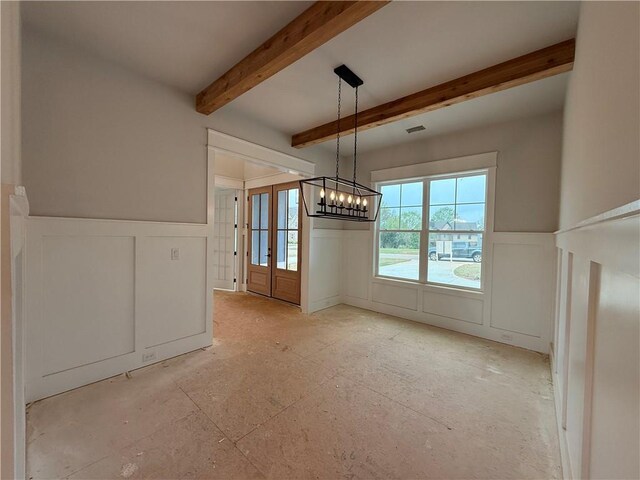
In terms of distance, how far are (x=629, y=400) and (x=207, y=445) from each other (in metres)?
2.03

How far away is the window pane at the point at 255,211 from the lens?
5.65 metres

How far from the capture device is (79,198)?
224cm

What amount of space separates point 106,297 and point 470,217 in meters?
4.34

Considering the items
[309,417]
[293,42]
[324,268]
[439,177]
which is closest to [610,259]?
[309,417]

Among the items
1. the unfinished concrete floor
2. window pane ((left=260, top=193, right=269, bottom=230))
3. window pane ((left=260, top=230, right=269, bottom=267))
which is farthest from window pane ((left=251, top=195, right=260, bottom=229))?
the unfinished concrete floor

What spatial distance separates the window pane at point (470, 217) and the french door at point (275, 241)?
258cm

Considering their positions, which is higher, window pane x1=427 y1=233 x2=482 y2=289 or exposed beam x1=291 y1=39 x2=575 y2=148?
exposed beam x1=291 y1=39 x2=575 y2=148

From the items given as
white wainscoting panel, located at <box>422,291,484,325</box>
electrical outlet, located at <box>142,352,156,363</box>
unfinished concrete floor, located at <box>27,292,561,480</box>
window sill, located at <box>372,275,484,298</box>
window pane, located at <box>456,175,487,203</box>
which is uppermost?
window pane, located at <box>456,175,487,203</box>

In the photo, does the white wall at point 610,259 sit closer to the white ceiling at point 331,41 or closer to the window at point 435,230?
the white ceiling at point 331,41

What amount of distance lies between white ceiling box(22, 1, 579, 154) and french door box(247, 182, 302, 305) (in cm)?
236

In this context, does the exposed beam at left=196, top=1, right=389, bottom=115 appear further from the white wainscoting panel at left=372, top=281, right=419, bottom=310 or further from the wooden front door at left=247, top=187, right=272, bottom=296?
the white wainscoting panel at left=372, top=281, right=419, bottom=310

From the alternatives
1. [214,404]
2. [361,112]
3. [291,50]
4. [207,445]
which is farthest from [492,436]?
[361,112]

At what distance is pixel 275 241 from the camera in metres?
5.29

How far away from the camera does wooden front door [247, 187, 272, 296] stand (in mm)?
5422
